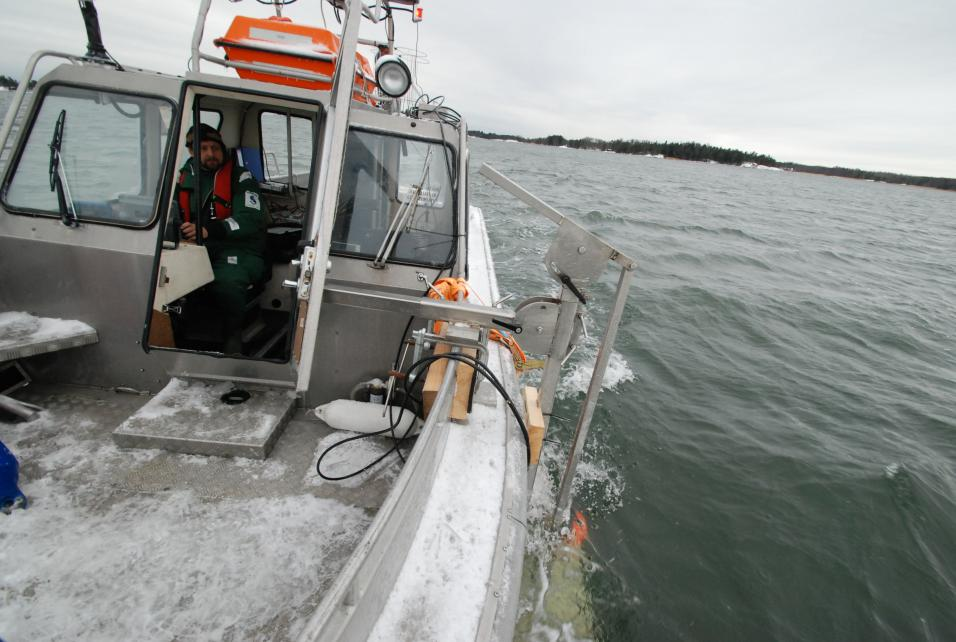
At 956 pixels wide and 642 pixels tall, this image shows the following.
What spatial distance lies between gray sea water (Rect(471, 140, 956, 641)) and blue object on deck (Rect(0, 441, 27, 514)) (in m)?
2.95

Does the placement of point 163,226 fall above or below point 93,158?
below

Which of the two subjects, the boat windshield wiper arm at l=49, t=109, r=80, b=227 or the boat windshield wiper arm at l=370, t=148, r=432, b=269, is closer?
the boat windshield wiper arm at l=49, t=109, r=80, b=227

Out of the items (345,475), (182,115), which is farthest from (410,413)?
(182,115)

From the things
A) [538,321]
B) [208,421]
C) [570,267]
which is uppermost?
[570,267]

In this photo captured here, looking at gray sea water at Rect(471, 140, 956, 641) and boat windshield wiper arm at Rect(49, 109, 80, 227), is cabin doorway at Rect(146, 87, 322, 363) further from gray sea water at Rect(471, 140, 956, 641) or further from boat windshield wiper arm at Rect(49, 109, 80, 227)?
gray sea water at Rect(471, 140, 956, 641)

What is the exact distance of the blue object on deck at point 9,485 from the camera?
2004 millimetres

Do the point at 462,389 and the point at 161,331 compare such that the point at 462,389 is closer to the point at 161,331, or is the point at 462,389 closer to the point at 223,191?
the point at 161,331

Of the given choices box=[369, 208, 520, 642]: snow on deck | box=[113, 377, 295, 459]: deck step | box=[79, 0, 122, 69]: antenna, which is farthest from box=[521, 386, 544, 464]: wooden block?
box=[79, 0, 122, 69]: antenna

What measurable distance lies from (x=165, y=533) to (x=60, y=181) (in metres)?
2.19

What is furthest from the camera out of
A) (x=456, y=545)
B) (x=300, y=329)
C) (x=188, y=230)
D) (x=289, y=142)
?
(x=289, y=142)

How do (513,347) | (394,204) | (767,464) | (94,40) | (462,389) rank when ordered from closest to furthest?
(462,389), (94,40), (394,204), (513,347), (767,464)

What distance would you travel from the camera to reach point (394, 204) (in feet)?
10.5

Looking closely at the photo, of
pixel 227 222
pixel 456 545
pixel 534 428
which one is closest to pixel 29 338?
pixel 227 222

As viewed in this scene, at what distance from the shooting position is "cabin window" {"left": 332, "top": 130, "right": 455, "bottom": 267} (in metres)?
3.11
